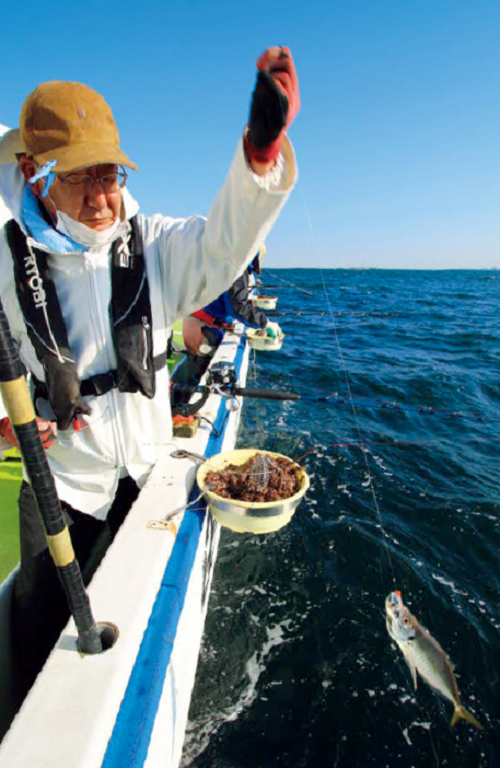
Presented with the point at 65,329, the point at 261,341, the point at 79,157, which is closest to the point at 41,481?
the point at 65,329

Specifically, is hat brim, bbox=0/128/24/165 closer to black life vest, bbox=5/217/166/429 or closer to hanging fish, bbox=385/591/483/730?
black life vest, bbox=5/217/166/429

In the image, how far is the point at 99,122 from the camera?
1.55 metres

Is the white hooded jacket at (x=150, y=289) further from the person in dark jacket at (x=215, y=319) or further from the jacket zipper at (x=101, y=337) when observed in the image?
the person in dark jacket at (x=215, y=319)

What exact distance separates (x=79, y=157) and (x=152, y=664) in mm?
1979

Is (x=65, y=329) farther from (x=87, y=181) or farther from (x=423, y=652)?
(x=423, y=652)

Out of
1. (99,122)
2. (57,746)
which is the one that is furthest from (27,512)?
(99,122)

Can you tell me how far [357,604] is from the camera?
371 centimetres

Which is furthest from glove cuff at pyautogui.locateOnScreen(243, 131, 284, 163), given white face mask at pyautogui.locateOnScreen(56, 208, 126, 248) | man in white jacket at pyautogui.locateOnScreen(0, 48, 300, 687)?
white face mask at pyautogui.locateOnScreen(56, 208, 126, 248)

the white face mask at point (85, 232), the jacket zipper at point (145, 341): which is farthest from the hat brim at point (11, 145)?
the jacket zipper at point (145, 341)

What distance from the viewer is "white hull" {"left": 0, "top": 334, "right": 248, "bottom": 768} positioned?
1.22m

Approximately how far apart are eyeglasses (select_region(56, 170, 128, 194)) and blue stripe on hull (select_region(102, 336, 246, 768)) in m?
1.78

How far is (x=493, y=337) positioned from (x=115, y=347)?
1749 cm

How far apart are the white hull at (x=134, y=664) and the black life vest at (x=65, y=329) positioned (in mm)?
744

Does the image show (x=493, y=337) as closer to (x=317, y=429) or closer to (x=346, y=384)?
(x=346, y=384)
